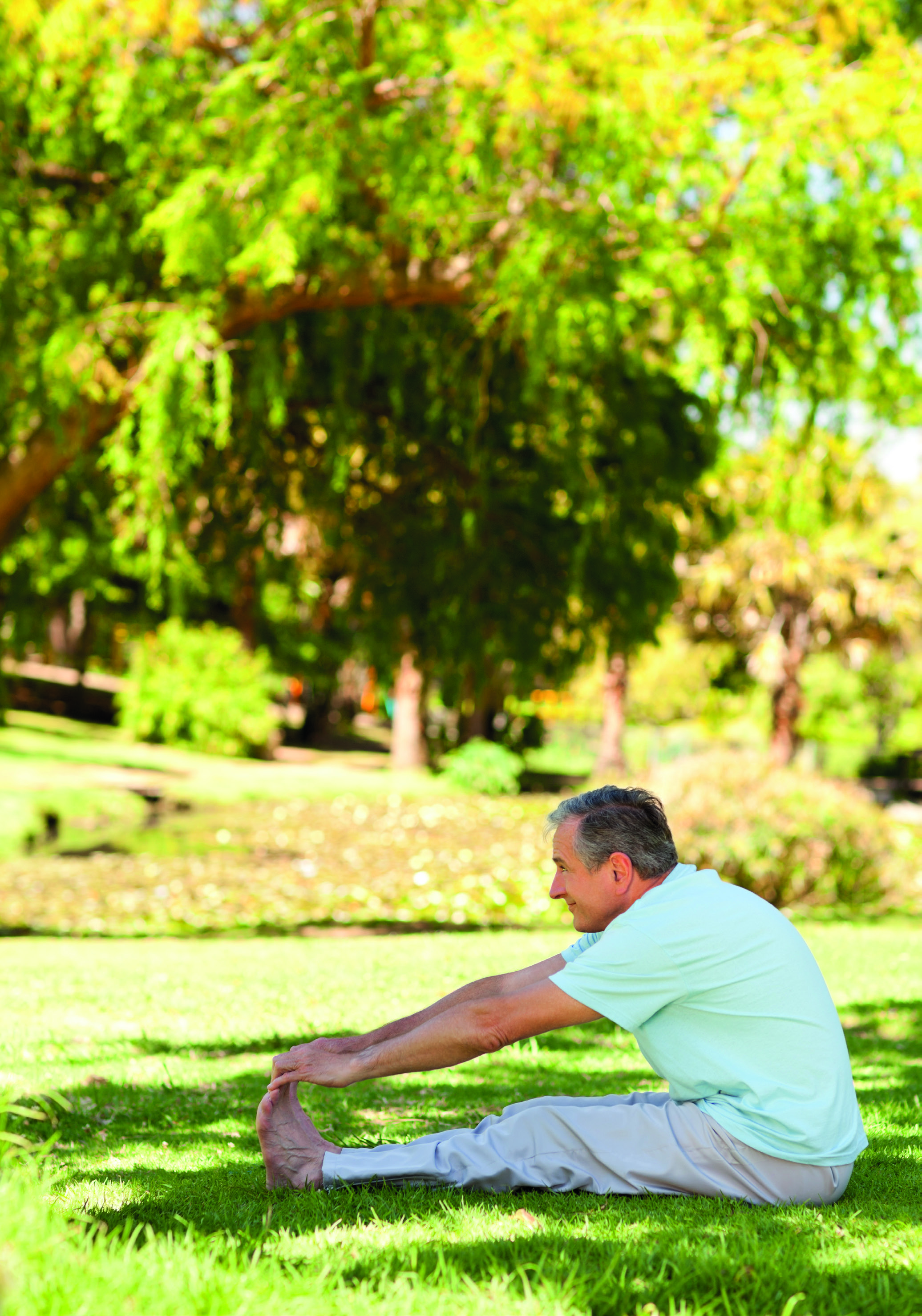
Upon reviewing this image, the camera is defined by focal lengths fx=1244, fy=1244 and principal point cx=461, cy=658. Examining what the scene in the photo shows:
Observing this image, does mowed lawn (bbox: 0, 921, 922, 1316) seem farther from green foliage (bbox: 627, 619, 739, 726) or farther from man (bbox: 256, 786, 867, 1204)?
green foliage (bbox: 627, 619, 739, 726)

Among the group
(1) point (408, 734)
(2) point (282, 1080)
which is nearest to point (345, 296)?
(2) point (282, 1080)

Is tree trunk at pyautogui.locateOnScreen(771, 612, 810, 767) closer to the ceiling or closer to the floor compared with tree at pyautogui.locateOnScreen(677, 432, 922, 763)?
closer to the floor

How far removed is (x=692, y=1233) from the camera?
295 centimetres

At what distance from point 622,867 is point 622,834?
9 centimetres

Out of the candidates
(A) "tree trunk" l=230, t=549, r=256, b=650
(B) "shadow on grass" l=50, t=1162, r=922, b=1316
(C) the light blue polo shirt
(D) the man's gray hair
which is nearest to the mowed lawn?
(B) "shadow on grass" l=50, t=1162, r=922, b=1316

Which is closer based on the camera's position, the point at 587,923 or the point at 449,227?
the point at 587,923

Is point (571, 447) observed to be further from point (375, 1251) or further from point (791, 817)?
point (375, 1251)

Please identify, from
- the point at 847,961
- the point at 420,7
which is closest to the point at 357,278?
the point at 420,7

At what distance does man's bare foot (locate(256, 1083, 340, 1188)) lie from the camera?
3.44 m

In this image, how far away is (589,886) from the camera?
332cm

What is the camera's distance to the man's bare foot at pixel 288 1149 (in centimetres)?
344

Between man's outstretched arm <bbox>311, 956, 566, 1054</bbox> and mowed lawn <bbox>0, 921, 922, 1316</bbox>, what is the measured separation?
41 centimetres

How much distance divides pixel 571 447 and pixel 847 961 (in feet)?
14.4

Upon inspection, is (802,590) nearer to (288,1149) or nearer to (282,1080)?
(288,1149)
